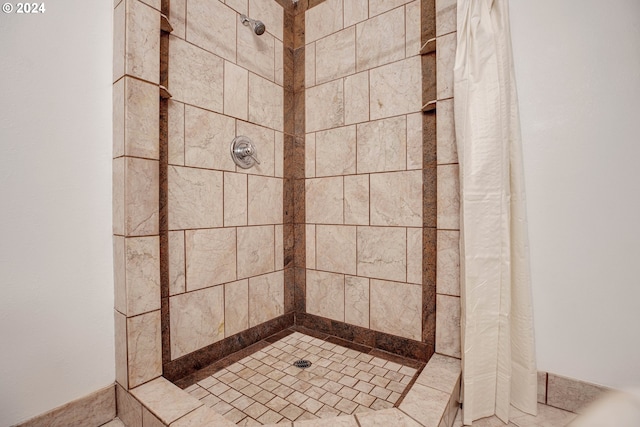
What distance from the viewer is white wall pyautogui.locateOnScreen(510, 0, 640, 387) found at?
103cm

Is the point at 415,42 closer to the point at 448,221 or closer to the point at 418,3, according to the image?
the point at 418,3

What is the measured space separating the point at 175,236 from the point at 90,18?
0.94 m

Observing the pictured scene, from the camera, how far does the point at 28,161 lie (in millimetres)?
925

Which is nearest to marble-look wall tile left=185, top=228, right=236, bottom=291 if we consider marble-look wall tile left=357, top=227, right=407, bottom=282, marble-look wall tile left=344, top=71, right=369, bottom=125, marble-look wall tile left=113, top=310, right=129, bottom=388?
marble-look wall tile left=113, top=310, right=129, bottom=388

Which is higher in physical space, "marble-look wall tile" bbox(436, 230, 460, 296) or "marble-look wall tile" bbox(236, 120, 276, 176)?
"marble-look wall tile" bbox(236, 120, 276, 176)

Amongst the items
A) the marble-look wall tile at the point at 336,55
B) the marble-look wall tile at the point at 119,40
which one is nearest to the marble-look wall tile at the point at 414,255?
the marble-look wall tile at the point at 336,55

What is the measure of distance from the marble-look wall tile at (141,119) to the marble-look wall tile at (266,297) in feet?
2.95

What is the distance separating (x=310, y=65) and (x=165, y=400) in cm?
199

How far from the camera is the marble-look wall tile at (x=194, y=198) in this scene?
127 centimetres

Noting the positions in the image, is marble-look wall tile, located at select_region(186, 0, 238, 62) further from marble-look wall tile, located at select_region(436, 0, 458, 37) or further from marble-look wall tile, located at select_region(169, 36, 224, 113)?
marble-look wall tile, located at select_region(436, 0, 458, 37)

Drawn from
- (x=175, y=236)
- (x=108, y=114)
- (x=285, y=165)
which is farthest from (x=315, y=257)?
(x=108, y=114)

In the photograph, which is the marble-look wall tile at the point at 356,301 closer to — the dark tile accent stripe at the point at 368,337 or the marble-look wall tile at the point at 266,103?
the dark tile accent stripe at the point at 368,337

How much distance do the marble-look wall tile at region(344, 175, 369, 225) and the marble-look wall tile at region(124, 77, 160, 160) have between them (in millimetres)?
1031

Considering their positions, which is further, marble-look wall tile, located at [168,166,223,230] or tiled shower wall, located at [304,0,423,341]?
tiled shower wall, located at [304,0,423,341]
